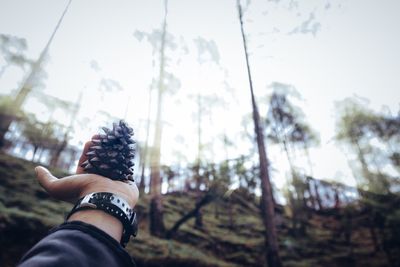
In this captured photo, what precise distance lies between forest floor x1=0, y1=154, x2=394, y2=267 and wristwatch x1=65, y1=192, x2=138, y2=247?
914 centimetres

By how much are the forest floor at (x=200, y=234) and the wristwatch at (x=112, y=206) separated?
9140 mm

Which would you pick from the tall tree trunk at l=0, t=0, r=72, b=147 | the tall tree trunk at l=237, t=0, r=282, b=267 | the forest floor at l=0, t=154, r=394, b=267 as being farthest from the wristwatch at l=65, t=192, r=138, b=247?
the tall tree trunk at l=0, t=0, r=72, b=147

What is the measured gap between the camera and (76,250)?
881mm

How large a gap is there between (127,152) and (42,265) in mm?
812

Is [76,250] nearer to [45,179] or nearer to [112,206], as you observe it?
[112,206]

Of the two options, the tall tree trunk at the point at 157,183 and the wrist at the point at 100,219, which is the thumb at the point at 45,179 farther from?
the tall tree trunk at the point at 157,183

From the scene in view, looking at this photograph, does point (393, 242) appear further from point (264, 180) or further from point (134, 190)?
point (134, 190)

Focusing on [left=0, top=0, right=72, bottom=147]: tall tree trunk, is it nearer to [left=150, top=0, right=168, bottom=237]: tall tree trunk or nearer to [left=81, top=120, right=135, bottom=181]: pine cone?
[left=150, top=0, right=168, bottom=237]: tall tree trunk

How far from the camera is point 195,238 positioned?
15.9 metres

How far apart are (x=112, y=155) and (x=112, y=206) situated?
1.02ft

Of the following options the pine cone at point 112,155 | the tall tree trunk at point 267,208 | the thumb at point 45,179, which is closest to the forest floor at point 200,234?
the tall tree trunk at point 267,208

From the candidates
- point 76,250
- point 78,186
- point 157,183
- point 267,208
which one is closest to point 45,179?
point 78,186

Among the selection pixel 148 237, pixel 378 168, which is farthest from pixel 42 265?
pixel 378 168

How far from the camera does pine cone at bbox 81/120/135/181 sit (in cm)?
144
